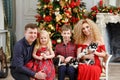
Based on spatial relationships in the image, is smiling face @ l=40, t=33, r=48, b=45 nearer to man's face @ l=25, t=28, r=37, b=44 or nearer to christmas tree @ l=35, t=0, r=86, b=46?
man's face @ l=25, t=28, r=37, b=44

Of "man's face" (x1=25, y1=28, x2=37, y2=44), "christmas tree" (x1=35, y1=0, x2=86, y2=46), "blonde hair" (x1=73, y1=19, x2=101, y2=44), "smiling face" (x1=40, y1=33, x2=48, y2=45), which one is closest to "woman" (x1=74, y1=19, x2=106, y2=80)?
"blonde hair" (x1=73, y1=19, x2=101, y2=44)

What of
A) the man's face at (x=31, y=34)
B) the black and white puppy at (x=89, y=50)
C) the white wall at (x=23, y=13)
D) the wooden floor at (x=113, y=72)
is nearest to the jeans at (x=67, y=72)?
the black and white puppy at (x=89, y=50)

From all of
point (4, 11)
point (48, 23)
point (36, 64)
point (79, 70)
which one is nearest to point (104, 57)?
point (79, 70)

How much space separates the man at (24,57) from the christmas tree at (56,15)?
2.08 m

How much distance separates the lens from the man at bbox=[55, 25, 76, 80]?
3.47 meters

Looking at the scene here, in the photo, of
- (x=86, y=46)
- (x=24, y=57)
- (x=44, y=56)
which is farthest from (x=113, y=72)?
(x=24, y=57)

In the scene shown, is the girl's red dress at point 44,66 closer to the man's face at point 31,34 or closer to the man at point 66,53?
the man's face at point 31,34

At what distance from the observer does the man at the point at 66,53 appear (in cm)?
347

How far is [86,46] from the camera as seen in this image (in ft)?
11.6

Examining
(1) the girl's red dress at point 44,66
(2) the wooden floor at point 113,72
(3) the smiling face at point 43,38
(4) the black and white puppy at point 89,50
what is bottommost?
(2) the wooden floor at point 113,72

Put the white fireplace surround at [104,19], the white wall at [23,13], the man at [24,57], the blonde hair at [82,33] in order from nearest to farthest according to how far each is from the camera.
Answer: the man at [24,57] < the blonde hair at [82,33] < the white fireplace surround at [104,19] < the white wall at [23,13]

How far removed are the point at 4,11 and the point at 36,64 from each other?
3.30m

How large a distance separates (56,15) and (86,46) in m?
1.80

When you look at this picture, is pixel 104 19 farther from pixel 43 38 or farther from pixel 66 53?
pixel 43 38
